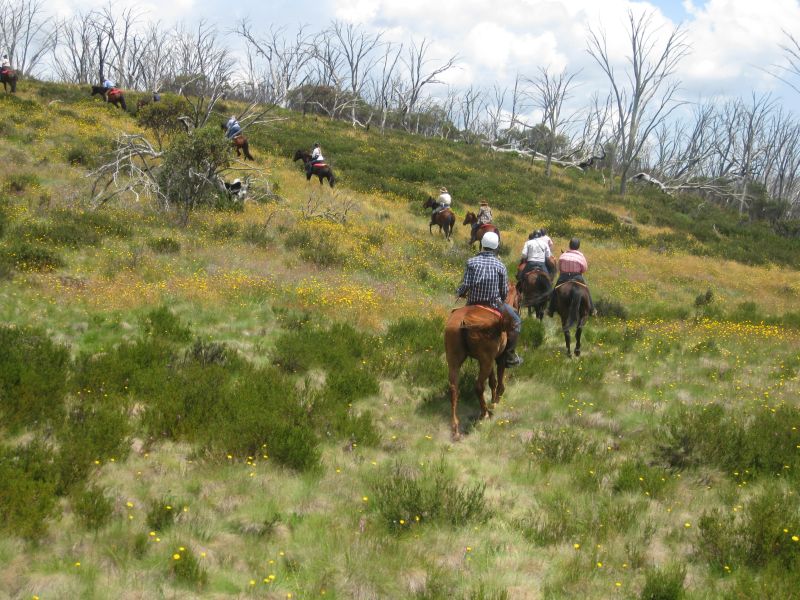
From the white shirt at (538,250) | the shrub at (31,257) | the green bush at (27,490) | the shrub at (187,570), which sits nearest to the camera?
the shrub at (187,570)

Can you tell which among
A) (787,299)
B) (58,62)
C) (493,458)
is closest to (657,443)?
(493,458)

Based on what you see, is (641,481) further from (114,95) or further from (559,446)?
(114,95)

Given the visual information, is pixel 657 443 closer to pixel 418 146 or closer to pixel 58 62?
pixel 418 146

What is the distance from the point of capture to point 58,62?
244 ft

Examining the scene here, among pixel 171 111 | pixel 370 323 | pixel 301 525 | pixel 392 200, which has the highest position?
pixel 171 111

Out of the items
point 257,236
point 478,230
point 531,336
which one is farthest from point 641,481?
point 478,230

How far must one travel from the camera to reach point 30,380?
5758mm

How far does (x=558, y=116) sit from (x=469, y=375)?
44.5 meters

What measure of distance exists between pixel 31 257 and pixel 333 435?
6580 millimetres

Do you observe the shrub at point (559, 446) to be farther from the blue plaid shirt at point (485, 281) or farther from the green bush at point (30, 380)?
the green bush at point (30, 380)

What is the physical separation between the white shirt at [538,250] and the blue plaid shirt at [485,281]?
5.06 metres

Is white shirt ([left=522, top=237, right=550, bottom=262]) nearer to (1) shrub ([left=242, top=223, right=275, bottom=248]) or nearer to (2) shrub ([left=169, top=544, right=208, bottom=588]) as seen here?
(1) shrub ([left=242, top=223, right=275, bottom=248])

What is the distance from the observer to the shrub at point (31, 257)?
9.27 metres

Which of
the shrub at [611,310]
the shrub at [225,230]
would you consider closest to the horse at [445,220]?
the shrub at [611,310]
